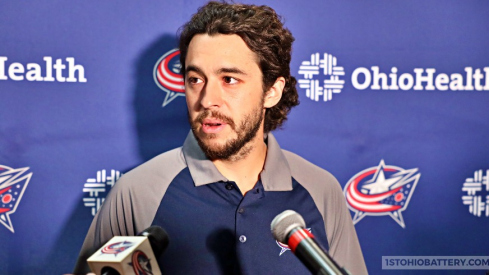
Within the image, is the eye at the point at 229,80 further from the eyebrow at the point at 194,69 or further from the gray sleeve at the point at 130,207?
the gray sleeve at the point at 130,207

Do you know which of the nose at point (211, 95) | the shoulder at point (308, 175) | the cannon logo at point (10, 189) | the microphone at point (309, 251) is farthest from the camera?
the cannon logo at point (10, 189)

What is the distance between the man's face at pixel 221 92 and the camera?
157 cm

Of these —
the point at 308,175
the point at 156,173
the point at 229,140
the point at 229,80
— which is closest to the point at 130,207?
the point at 156,173

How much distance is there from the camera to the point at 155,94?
2.09 meters

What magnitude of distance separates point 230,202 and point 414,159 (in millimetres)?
912

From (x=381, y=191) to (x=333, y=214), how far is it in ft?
1.61

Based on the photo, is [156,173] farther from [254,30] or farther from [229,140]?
[254,30]

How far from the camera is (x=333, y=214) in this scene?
1.76 metres

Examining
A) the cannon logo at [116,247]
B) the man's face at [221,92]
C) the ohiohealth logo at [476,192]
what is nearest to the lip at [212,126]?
the man's face at [221,92]

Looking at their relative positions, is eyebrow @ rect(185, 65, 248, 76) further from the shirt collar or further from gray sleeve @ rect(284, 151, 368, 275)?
gray sleeve @ rect(284, 151, 368, 275)

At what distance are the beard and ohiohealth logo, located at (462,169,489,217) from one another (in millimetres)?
1030

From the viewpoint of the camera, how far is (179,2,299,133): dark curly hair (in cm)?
163

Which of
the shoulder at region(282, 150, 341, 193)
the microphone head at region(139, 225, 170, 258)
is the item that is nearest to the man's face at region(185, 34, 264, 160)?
the shoulder at region(282, 150, 341, 193)

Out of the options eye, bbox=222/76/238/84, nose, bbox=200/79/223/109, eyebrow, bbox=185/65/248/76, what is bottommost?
nose, bbox=200/79/223/109
